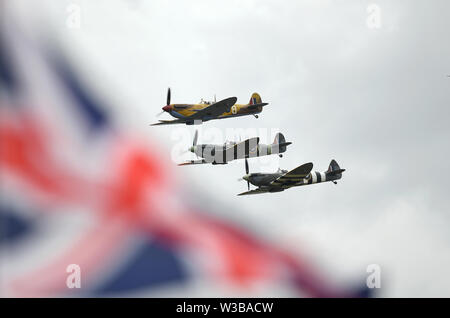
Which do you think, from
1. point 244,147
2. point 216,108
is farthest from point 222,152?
point 216,108

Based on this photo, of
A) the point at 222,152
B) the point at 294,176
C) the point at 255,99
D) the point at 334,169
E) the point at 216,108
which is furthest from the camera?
the point at 255,99

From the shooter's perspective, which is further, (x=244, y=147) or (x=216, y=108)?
(x=244, y=147)

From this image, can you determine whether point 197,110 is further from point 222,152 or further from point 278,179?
point 278,179

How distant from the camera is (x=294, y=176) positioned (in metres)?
54.4

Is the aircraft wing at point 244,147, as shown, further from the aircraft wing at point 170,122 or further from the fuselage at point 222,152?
the aircraft wing at point 170,122

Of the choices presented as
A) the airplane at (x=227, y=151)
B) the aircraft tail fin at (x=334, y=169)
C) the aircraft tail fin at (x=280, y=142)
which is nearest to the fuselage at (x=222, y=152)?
the airplane at (x=227, y=151)

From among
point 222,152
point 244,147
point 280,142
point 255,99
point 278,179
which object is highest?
point 255,99

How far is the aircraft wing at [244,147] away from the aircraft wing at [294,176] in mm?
3817

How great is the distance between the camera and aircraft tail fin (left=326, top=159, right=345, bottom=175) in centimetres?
5962

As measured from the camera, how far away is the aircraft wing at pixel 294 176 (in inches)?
2104

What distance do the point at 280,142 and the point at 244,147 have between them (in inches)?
177
